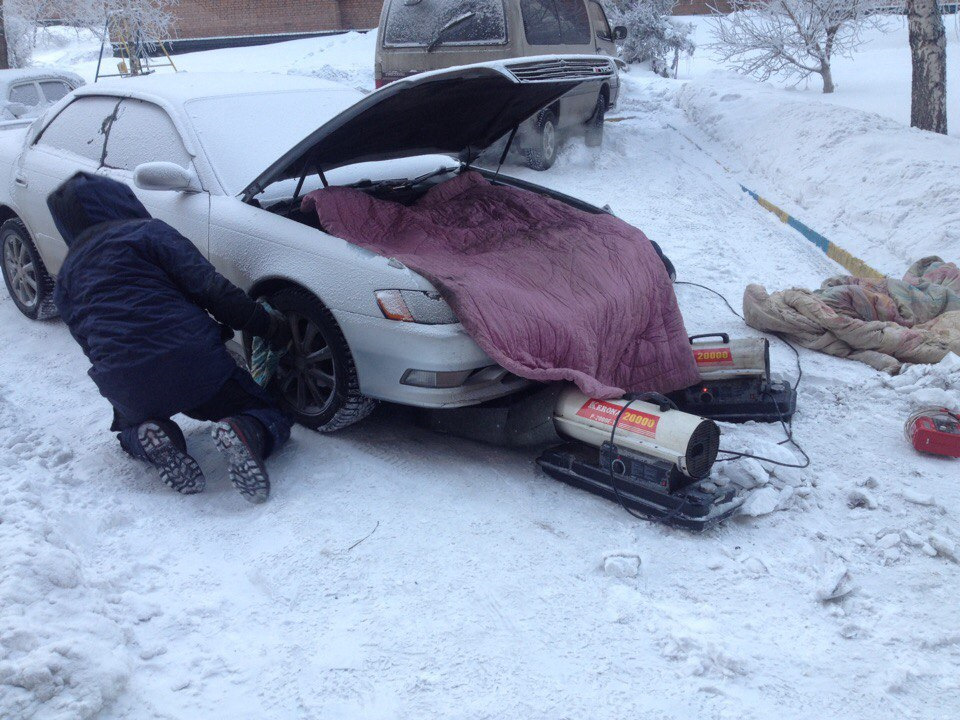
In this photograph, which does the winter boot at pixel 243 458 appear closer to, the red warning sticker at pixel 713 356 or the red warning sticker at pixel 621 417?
the red warning sticker at pixel 621 417

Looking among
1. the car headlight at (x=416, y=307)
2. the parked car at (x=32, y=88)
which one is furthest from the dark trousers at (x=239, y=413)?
the parked car at (x=32, y=88)

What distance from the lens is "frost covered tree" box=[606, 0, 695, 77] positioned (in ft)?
74.4

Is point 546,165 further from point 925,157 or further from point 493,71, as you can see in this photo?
point 493,71

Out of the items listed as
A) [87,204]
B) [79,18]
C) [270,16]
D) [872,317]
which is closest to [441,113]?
[87,204]

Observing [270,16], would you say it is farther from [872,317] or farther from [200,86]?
[872,317]

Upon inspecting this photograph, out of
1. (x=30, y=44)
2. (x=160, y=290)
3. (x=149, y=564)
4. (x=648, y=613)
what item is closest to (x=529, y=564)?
(x=648, y=613)

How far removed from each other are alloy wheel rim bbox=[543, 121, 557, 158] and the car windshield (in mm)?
5475

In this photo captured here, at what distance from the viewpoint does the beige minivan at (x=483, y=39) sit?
965 cm

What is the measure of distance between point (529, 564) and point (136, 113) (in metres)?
3.61

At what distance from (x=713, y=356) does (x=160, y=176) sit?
3006 mm

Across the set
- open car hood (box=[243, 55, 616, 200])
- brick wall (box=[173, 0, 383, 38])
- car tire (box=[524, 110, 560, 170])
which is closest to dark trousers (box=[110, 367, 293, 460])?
open car hood (box=[243, 55, 616, 200])

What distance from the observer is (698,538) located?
3549 mm

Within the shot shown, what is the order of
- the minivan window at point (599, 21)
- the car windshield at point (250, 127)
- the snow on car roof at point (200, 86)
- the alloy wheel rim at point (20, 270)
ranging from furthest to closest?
the minivan window at point (599, 21) → the alloy wheel rim at point (20, 270) → the snow on car roof at point (200, 86) → the car windshield at point (250, 127)

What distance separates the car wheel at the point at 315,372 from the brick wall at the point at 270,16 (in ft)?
85.3
